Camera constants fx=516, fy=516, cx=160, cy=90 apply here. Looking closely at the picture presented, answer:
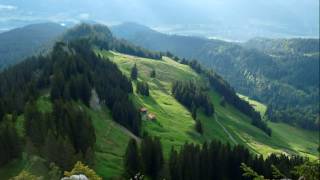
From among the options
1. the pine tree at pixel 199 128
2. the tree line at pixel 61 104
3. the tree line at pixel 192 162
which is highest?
the tree line at pixel 61 104

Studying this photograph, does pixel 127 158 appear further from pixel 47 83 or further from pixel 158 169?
pixel 47 83

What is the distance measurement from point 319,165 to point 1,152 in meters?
78.7

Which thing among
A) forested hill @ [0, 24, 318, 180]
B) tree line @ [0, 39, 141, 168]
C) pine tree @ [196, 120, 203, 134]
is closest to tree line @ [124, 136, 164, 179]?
forested hill @ [0, 24, 318, 180]

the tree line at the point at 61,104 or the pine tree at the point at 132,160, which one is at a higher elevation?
the tree line at the point at 61,104

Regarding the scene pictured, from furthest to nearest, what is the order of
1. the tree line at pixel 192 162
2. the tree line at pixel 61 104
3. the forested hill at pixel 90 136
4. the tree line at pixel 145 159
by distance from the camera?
1. the tree line at pixel 192 162
2. the tree line at pixel 145 159
3. the tree line at pixel 61 104
4. the forested hill at pixel 90 136

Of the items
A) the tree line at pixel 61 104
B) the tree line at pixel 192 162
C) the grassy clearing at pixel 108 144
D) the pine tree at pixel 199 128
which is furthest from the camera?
the pine tree at pixel 199 128

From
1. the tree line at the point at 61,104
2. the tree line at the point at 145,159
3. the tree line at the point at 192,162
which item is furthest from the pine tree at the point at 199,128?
the tree line at the point at 145,159

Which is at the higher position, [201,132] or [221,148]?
[221,148]

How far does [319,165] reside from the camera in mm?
23078

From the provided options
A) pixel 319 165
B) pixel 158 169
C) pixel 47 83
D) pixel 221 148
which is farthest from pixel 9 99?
pixel 319 165

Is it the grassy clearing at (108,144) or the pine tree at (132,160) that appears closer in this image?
the grassy clearing at (108,144)

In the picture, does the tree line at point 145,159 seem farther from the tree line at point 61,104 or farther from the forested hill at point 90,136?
the tree line at point 61,104

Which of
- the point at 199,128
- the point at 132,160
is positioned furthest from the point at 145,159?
the point at 199,128

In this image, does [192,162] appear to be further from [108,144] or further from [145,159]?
[108,144]
